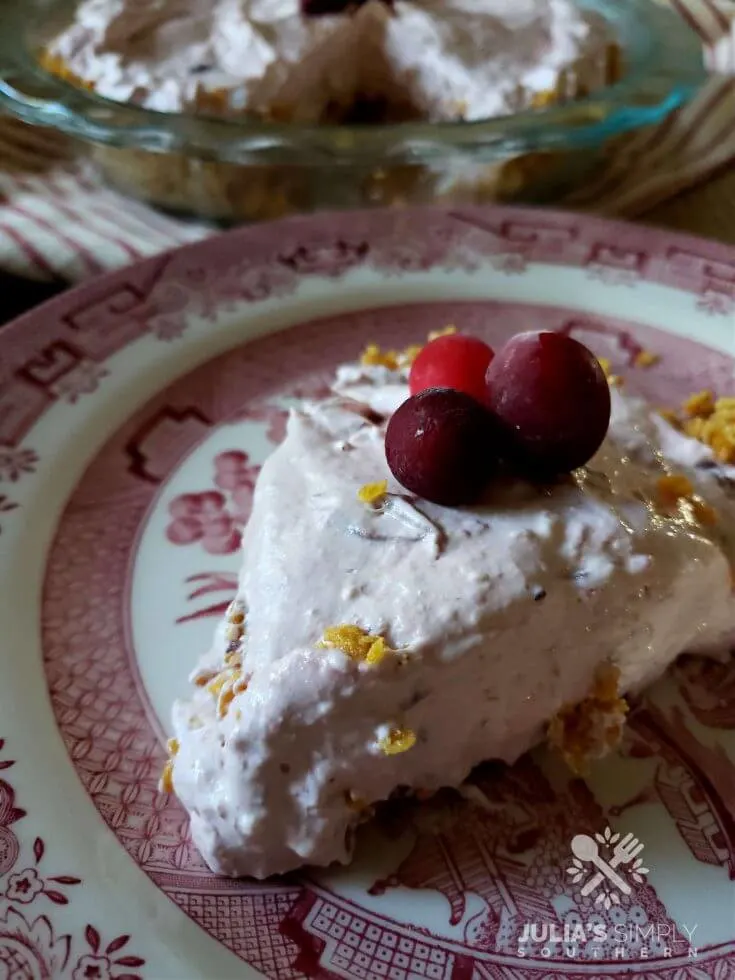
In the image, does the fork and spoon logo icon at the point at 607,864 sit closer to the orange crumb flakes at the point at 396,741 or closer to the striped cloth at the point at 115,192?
the orange crumb flakes at the point at 396,741

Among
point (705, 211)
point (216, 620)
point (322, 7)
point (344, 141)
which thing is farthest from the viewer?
point (322, 7)

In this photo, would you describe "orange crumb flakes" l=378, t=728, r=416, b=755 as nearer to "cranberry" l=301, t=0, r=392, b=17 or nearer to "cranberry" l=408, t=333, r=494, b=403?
"cranberry" l=408, t=333, r=494, b=403

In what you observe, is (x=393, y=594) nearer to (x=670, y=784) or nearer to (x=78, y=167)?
(x=670, y=784)

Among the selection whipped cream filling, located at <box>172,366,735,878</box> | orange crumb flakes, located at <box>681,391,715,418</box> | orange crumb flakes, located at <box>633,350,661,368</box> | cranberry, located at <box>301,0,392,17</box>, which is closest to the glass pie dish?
cranberry, located at <box>301,0,392,17</box>

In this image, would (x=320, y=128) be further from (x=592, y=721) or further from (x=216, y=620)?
(x=592, y=721)

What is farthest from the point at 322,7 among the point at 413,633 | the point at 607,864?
the point at 607,864

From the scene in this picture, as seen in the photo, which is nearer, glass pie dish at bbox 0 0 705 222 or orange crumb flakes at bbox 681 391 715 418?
orange crumb flakes at bbox 681 391 715 418

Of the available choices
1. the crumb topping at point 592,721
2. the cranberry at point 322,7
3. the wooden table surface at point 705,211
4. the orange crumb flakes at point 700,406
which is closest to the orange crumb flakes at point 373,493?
the crumb topping at point 592,721
